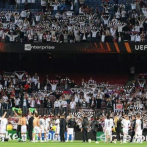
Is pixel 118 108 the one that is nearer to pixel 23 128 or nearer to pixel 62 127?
pixel 62 127

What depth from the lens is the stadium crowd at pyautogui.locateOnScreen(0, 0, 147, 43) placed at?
45625mm

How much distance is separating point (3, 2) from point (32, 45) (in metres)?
6.40

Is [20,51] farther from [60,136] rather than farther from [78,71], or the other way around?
[60,136]

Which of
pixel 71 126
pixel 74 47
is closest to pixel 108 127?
pixel 71 126

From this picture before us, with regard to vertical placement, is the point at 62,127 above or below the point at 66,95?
below

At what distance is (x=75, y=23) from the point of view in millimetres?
46750

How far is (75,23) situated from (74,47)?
7.01 feet

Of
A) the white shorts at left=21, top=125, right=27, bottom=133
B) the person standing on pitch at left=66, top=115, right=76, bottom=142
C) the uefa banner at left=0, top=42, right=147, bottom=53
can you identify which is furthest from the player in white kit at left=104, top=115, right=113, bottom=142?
the uefa banner at left=0, top=42, right=147, bottom=53

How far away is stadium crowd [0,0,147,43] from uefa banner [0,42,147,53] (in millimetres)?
357

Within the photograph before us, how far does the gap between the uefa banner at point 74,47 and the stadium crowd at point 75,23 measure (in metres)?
0.36

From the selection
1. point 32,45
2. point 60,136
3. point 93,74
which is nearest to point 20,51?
point 32,45

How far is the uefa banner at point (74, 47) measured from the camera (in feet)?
148

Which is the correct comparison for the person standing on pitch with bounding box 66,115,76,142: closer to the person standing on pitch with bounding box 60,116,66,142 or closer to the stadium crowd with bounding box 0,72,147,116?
the person standing on pitch with bounding box 60,116,66,142

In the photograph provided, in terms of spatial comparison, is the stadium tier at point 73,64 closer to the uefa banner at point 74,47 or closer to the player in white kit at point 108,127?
the uefa banner at point 74,47
